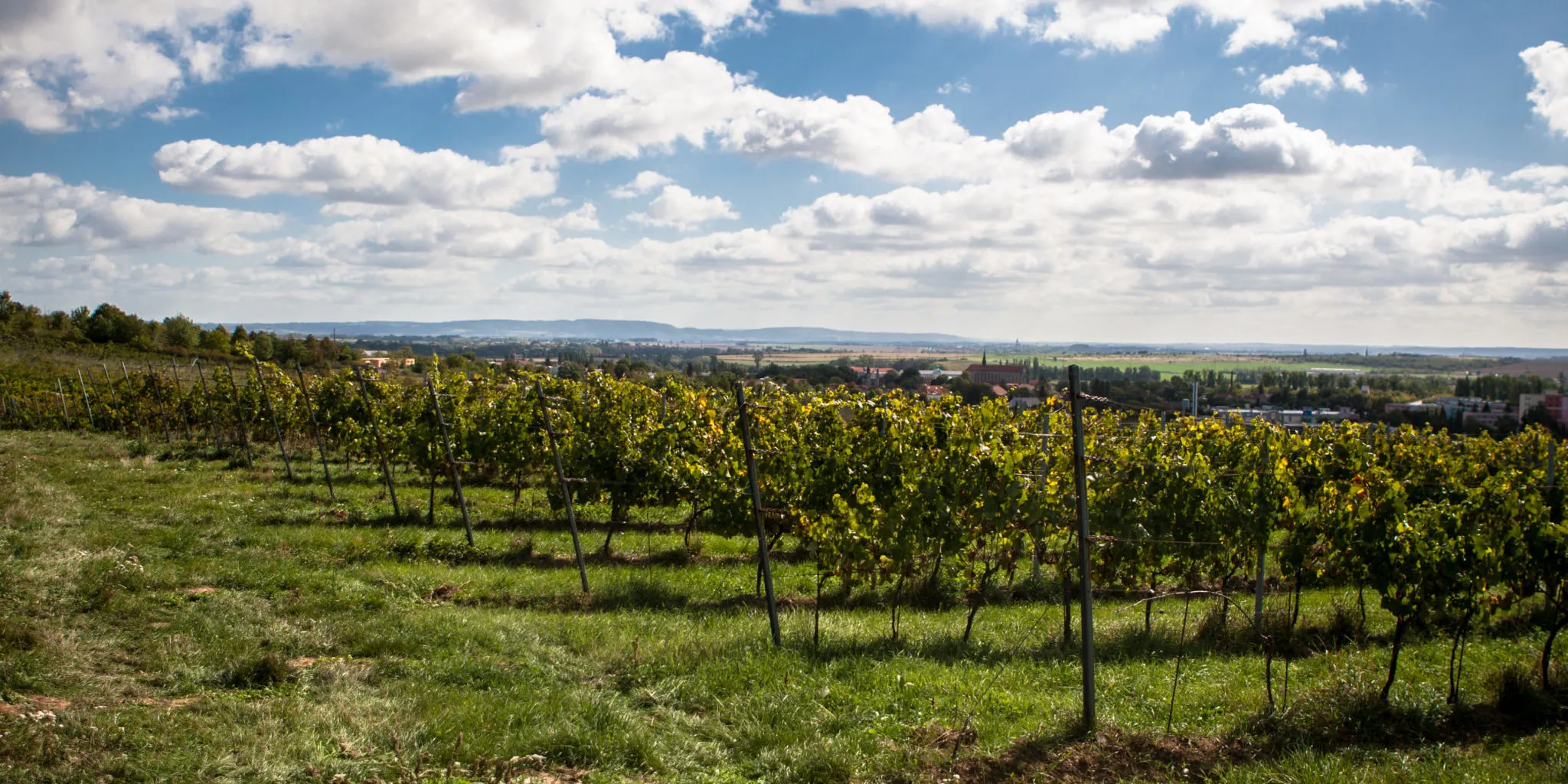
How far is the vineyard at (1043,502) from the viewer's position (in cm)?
670

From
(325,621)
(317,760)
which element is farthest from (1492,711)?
(325,621)

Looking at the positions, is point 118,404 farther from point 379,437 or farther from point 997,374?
point 997,374

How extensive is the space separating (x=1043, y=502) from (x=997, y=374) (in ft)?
113

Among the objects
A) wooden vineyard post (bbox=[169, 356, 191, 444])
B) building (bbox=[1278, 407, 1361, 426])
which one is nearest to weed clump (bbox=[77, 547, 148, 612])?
building (bbox=[1278, 407, 1361, 426])

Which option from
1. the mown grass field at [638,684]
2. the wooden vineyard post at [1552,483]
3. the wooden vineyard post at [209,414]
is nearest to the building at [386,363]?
the wooden vineyard post at [209,414]

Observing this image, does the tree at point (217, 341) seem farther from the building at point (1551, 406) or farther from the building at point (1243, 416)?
the building at point (1551, 406)

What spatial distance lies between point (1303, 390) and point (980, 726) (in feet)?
144

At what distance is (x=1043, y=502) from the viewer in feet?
24.4

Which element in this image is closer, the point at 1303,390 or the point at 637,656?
the point at 637,656

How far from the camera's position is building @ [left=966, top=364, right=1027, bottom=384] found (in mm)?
38062

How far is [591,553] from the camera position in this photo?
40.8ft

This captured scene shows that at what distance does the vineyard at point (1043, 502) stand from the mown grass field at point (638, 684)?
282 millimetres

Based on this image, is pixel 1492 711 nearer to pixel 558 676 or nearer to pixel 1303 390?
pixel 558 676

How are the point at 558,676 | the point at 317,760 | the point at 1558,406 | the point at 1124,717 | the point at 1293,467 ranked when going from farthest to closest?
the point at 1558,406
the point at 1293,467
the point at 558,676
the point at 1124,717
the point at 317,760
